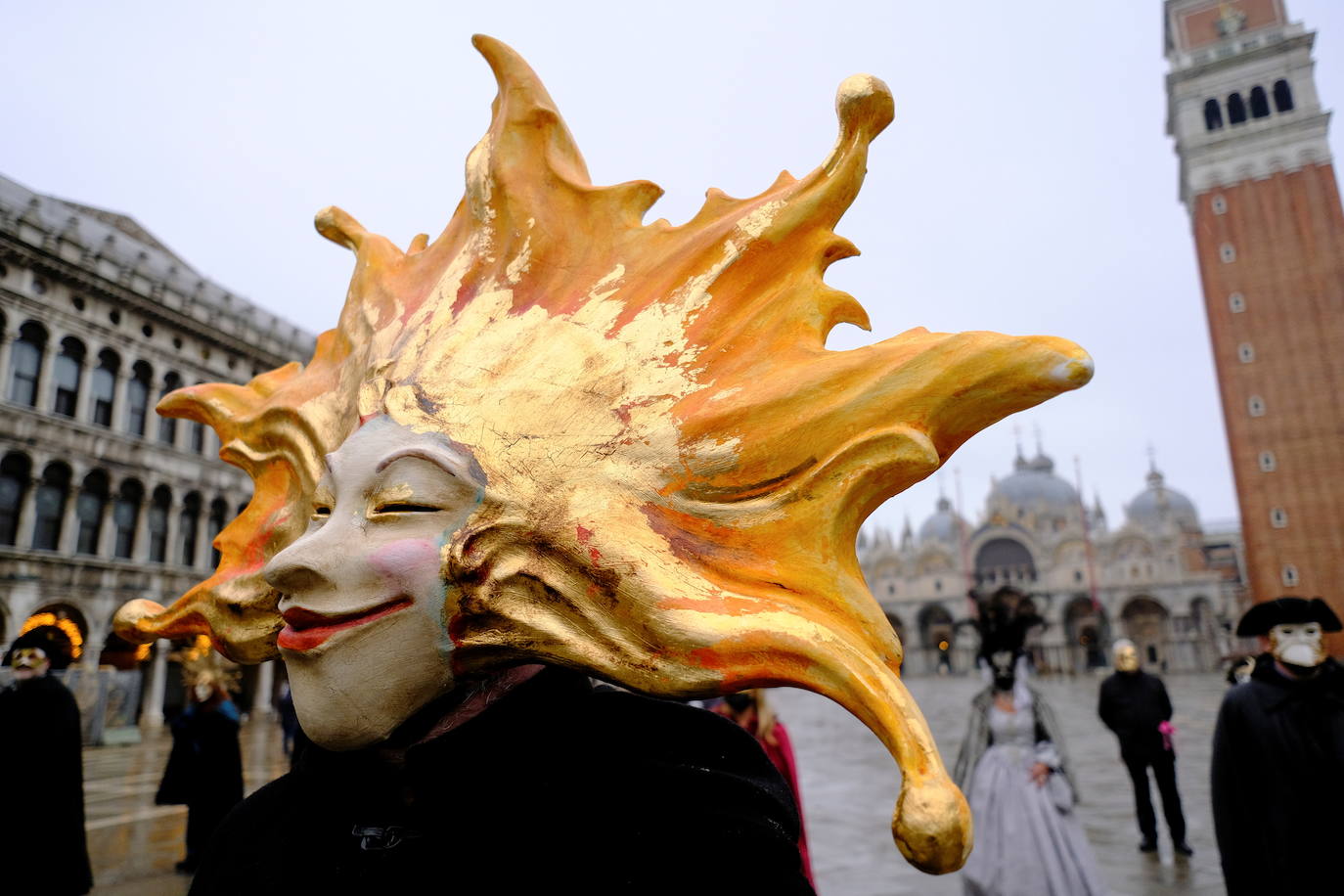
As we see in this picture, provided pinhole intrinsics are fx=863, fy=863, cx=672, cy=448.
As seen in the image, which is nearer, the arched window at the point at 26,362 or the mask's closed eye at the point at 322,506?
the mask's closed eye at the point at 322,506

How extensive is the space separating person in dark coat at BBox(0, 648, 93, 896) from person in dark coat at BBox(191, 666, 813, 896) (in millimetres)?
4020

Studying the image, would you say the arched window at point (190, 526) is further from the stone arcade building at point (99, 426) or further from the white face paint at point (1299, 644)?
the white face paint at point (1299, 644)

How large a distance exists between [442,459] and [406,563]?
169 millimetres

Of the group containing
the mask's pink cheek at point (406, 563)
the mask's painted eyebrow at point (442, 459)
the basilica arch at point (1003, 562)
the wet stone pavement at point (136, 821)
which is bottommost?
the wet stone pavement at point (136, 821)

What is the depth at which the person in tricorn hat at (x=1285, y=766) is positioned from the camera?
414cm

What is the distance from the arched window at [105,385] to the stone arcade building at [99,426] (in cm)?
3

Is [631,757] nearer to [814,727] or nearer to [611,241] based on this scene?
[611,241]

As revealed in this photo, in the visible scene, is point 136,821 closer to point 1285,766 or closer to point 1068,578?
point 1285,766

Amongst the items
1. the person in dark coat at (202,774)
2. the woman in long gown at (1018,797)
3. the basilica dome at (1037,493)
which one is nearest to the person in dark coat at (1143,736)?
the woman in long gown at (1018,797)

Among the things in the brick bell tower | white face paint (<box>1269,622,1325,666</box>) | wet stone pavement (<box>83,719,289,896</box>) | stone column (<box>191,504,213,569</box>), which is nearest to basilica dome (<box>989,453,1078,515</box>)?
the brick bell tower

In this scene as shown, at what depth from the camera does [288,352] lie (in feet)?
90.3

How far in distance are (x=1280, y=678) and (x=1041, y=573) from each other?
59.2 metres

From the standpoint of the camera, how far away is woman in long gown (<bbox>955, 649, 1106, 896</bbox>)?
5.12 m

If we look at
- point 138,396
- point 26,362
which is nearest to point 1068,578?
point 138,396
